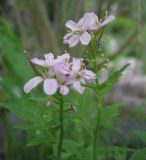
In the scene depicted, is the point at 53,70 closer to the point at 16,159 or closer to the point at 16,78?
the point at 16,159

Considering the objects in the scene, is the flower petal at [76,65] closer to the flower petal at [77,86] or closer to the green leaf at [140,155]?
the flower petal at [77,86]

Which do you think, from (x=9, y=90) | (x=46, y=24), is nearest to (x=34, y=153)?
(x=9, y=90)

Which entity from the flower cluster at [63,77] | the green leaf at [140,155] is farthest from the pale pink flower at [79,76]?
the green leaf at [140,155]

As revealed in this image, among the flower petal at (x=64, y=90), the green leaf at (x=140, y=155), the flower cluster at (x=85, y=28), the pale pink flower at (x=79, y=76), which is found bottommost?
the green leaf at (x=140, y=155)

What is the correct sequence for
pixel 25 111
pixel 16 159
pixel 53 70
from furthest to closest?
pixel 16 159, pixel 25 111, pixel 53 70

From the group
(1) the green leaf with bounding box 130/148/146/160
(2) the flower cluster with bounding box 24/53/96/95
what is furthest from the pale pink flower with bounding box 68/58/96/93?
(1) the green leaf with bounding box 130/148/146/160

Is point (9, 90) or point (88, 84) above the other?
point (9, 90)

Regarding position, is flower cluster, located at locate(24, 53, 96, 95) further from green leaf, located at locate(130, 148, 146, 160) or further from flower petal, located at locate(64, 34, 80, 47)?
green leaf, located at locate(130, 148, 146, 160)

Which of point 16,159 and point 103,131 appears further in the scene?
point 103,131
